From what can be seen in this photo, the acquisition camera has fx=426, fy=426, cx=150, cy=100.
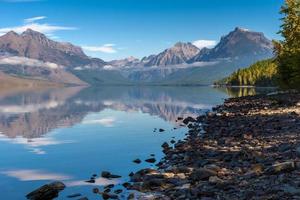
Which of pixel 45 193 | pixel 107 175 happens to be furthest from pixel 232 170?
pixel 45 193

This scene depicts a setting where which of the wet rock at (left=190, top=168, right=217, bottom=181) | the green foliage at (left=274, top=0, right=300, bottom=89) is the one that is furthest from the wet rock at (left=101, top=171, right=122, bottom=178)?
the green foliage at (left=274, top=0, right=300, bottom=89)

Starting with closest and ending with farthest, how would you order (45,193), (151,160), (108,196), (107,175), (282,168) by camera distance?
(282,168)
(108,196)
(45,193)
(107,175)
(151,160)

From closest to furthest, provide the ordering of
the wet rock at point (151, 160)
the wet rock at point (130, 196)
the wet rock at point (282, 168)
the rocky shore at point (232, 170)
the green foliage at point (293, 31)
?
the rocky shore at point (232, 170) → the wet rock at point (282, 168) → the wet rock at point (130, 196) → the wet rock at point (151, 160) → the green foliage at point (293, 31)

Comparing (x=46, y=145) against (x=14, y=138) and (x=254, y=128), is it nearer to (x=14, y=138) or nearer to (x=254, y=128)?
(x=14, y=138)

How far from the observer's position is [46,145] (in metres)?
46.8

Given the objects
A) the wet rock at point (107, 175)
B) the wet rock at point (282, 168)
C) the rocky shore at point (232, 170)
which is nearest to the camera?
the rocky shore at point (232, 170)

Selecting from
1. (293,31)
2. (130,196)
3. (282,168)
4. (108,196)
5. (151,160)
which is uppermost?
(293,31)

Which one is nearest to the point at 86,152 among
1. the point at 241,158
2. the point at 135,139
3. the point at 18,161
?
the point at 18,161

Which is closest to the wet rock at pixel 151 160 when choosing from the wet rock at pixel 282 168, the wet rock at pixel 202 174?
the wet rock at pixel 202 174

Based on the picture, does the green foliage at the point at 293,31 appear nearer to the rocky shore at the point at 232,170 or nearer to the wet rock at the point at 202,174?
the rocky shore at the point at 232,170

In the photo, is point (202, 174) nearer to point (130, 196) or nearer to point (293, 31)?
point (130, 196)

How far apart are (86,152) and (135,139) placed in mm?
10354

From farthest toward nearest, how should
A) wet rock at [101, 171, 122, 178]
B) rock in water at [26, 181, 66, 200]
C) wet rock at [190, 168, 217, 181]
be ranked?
wet rock at [101, 171, 122, 178] → rock in water at [26, 181, 66, 200] → wet rock at [190, 168, 217, 181]

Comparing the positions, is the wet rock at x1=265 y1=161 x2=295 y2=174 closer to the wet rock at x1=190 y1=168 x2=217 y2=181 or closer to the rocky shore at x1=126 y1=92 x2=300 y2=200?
the rocky shore at x1=126 y1=92 x2=300 y2=200
